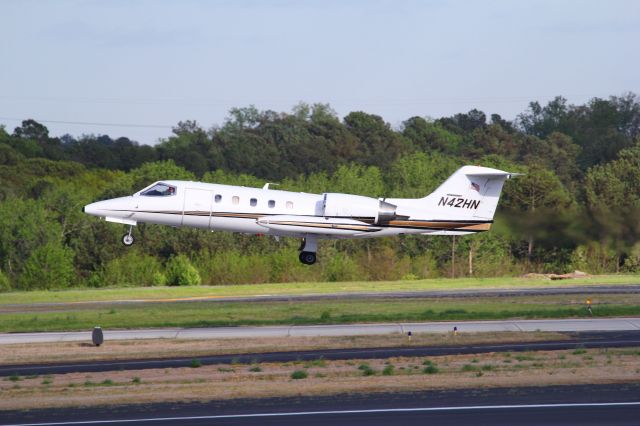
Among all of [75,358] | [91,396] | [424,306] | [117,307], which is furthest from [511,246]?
[91,396]

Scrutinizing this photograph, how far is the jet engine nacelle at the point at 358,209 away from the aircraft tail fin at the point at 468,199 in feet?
5.26

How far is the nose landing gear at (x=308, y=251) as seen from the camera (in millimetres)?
37375

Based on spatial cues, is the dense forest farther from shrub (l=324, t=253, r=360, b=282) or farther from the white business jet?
the white business jet

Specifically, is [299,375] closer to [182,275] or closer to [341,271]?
Answer: [182,275]

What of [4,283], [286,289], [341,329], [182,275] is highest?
[341,329]

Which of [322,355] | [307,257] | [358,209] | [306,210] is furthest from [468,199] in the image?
[322,355]

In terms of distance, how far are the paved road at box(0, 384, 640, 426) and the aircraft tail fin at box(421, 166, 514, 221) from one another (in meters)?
17.8

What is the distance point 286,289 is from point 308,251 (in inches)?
349

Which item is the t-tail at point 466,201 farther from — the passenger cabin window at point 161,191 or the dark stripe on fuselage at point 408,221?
the passenger cabin window at point 161,191

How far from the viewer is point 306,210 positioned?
36.4 meters

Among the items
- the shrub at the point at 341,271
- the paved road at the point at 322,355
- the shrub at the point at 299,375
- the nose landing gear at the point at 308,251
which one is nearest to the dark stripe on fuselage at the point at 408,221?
the nose landing gear at the point at 308,251

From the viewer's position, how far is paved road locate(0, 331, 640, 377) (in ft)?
82.6

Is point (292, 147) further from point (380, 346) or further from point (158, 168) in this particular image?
point (380, 346)

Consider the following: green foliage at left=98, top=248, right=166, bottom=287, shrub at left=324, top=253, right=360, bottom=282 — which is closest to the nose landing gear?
shrub at left=324, top=253, right=360, bottom=282
